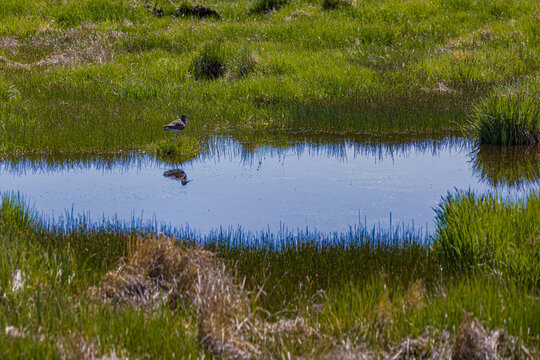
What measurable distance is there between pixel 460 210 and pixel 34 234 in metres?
4.22

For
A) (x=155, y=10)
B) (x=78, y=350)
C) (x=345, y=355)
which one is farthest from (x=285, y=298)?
(x=155, y=10)

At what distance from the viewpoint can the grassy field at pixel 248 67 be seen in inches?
530

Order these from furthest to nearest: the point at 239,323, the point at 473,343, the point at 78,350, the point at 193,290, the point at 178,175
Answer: the point at 178,175
the point at 193,290
the point at 239,323
the point at 473,343
the point at 78,350

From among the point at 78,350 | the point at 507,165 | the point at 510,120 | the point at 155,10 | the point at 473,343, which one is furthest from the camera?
the point at 155,10

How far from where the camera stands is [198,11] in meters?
22.1

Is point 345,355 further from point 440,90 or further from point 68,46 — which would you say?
point 68,46

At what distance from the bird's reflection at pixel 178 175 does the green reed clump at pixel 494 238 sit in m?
4.32

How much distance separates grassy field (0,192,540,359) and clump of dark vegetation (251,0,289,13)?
17.2 meters

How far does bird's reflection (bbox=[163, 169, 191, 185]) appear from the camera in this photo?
9.70 metres

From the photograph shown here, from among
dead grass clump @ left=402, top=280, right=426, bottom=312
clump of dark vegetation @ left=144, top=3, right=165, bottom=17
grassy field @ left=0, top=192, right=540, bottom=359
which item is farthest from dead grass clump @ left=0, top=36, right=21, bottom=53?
dead grass clump @ left=402, top=280, right=426, bottom=312

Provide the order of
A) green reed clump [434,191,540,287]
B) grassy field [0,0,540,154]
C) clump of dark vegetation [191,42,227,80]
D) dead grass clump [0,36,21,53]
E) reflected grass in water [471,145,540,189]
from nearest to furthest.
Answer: green reed clump [434,191,540,287] < reflected grass in water [471,145,540,189] < grassy field [0,0,540,154] < clump of dark vegetation [191,42,227,80] < dead grass clump [0,36,21,53]

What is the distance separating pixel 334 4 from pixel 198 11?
4498mm

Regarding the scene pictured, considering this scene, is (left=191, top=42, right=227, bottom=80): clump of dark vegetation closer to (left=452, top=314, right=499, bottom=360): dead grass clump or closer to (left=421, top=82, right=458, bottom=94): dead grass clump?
(left=421, top=82, right=458, bottom=94): dead grass clump

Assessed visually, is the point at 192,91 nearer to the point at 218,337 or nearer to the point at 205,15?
the point at 205,15
